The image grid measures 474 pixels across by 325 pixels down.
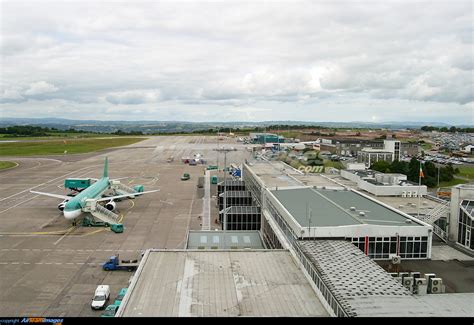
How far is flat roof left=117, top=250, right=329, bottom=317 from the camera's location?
69.6ft

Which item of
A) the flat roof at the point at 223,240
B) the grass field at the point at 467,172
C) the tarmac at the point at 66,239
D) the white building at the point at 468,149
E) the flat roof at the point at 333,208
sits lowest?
the tarmac at the point at 66,239

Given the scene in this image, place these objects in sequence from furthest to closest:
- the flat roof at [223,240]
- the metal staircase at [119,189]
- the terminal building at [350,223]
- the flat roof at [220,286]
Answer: the metal staircase at [119,189] < the flat roof at [223,240] < the terminal building at [350,223] < the flat roof at [220,286]

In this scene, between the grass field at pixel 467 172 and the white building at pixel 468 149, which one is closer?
the grass field at pixel 467 172

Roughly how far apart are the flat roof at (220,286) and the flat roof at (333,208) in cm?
586

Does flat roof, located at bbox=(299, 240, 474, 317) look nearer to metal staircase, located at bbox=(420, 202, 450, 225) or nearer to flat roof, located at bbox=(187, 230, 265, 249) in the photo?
flat roof, located at bbox=(187, 230, 265, 249)

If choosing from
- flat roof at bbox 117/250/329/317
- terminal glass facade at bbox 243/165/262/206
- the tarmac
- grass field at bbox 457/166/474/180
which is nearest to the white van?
the tarmac

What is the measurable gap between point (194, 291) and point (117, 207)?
46270 mm

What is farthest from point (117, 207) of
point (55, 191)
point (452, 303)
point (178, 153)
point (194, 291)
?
point (178, 153)

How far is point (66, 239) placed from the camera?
48688 mm

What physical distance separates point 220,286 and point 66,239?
31.2 meters

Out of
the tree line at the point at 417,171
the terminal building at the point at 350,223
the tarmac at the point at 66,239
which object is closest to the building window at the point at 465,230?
the terminal building at the point at 350,223

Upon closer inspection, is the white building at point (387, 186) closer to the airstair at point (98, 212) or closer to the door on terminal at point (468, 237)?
the door on terminal at point (468, 237)

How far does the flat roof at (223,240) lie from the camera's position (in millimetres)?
37594

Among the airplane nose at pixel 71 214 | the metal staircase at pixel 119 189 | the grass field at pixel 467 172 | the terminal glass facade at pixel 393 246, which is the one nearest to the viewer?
the terminal glass facade at pixel 393 246
